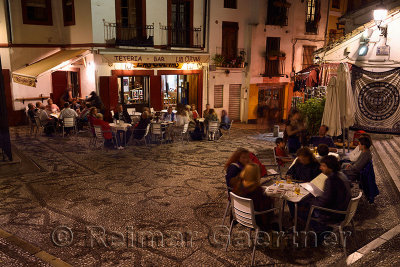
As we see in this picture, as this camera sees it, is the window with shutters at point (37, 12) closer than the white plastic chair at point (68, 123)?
No

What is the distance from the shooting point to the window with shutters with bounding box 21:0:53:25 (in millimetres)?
15422

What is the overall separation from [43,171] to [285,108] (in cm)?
1481

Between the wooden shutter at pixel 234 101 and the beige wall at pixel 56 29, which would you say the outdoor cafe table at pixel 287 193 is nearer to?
the beige wall at pixel 56 29

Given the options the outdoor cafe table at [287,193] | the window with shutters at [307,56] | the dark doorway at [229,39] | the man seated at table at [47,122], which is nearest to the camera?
the outdoor cafe table at [287,193]

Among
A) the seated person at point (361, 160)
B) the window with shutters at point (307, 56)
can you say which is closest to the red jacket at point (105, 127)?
the seated person at point (361, 160)

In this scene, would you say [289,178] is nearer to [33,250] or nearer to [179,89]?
[33,250]

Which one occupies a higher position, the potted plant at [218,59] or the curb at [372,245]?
the potted plant at [218,59]

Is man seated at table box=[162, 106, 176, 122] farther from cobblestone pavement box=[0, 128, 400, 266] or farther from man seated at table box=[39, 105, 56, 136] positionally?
man seated at table box=[39, 105, 56, 136]

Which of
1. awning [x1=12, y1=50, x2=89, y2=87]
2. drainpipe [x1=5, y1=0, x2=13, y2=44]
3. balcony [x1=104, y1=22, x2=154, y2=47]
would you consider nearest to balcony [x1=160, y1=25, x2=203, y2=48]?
balcony [x1=104, y1=22, x2=154, y2=47]

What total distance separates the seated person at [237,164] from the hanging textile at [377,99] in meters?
7.07

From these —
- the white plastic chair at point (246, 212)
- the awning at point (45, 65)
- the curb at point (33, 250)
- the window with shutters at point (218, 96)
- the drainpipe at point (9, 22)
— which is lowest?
the curb at point (33, 250)

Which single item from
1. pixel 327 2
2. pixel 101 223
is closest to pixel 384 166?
pixel 101 223

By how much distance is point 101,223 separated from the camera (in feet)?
19.9

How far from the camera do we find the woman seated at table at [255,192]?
4.97 meters
